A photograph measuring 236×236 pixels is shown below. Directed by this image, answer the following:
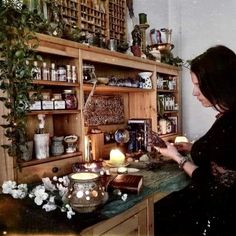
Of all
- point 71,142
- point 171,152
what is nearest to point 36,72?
point 71,142

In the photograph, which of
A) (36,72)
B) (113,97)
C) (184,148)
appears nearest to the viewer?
(36,72)

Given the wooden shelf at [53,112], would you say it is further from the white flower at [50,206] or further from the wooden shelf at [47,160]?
the white flower at [50,206]

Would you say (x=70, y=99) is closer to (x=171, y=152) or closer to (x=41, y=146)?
(x=41, y=146)

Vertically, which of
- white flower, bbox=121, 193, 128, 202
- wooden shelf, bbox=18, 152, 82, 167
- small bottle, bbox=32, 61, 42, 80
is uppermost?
small bottle, bbox=32, 61, 42, 80

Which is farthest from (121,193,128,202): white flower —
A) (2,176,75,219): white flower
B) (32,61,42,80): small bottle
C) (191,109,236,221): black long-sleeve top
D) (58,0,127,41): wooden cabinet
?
(58,0,127,41): wooden cabinet

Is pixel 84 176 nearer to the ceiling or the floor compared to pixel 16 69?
nearer to the floor

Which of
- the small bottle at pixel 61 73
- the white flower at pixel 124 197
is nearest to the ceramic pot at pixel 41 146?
the small bottle at pixel 61 73

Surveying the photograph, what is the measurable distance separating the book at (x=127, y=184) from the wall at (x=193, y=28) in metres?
1.86

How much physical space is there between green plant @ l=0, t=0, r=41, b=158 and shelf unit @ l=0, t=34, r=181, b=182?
85 millimetres

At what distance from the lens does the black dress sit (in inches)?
44.9

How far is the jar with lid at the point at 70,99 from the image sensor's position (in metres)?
1.66

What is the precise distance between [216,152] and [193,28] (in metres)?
2.21

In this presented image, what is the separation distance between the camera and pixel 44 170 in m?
1.52

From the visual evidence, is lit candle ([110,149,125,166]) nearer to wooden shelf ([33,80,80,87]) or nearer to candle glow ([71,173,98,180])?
wooden shelf ([33,80,80,87])
